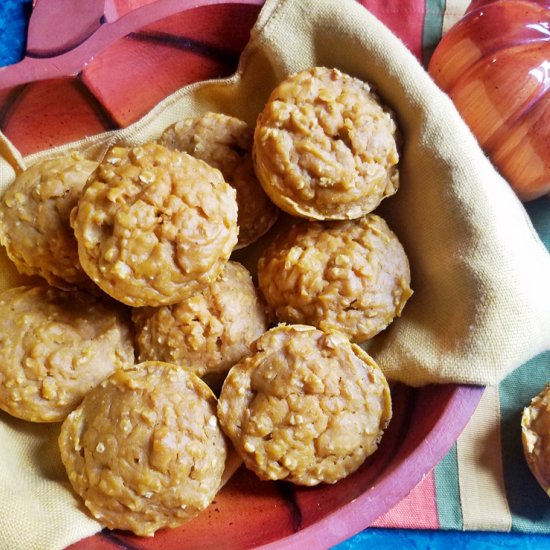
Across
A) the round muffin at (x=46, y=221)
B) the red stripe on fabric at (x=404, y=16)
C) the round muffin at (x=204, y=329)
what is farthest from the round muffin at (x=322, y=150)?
the red stripe on fabric at (x=404, y=16)

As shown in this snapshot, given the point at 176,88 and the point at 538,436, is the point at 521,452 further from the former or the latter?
the point at 176,88

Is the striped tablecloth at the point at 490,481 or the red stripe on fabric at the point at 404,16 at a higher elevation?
the red stripe on fabric at the point at 404,16

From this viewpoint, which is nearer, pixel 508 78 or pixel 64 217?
pixel 64 217

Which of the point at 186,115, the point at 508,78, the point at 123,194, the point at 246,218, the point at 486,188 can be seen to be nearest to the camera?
→ the point at 123,194

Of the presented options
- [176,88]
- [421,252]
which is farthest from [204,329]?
[176,88]

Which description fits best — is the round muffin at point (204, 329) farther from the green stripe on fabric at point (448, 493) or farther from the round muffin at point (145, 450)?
the green stripe on fabric at point (448, 493)

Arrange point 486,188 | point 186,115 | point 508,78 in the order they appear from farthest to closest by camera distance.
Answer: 1. point 508,78
2. point 186,115
3. point 486,188

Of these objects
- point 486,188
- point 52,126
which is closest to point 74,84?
point 52,126

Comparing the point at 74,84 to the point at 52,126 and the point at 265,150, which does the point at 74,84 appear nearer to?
the point at 52,126

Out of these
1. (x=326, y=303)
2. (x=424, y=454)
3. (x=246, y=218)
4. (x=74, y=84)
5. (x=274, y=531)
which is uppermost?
(x=74, y=84)
